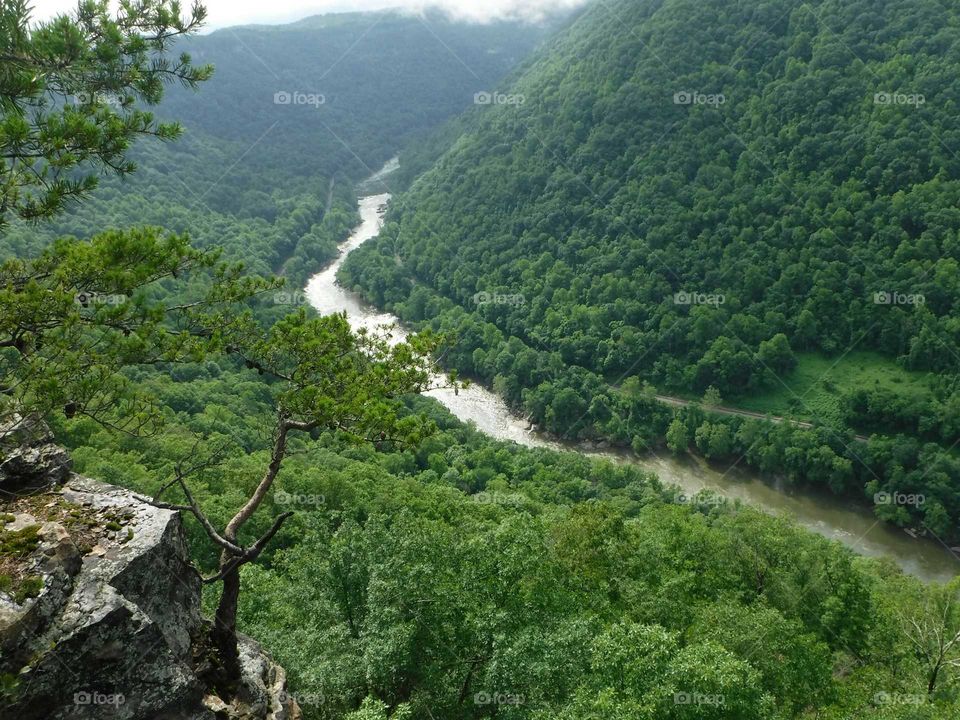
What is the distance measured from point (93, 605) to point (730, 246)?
90.7m

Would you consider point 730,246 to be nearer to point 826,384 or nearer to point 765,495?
point 826,384

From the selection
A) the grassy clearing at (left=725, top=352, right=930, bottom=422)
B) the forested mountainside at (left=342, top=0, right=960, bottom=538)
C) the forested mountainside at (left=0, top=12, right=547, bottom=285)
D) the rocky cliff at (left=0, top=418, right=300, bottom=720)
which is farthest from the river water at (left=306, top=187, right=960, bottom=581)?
the forested mountainside at (left=0, top=12, right=547, bottom=285)

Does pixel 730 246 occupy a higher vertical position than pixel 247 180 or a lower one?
lower

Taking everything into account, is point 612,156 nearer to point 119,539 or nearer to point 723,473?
point 723,473

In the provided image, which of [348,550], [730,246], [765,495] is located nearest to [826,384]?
[765,495]

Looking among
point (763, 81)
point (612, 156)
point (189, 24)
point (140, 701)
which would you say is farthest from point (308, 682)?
point (763, 81)

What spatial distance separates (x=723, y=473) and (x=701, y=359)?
16729 mm

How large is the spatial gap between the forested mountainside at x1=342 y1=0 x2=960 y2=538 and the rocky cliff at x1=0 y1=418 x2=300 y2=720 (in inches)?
2383

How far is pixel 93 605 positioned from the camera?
8.56m

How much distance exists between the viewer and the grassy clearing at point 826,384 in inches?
2758

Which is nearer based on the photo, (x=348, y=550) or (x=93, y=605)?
(x=93, y=605)

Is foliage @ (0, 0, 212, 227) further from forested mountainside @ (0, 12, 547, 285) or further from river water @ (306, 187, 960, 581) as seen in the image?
forested mountainside @ (0, 12, 547, 285)

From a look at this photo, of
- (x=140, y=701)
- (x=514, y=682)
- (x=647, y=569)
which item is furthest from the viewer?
(x=647, y=569)

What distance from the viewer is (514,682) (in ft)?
42.2
